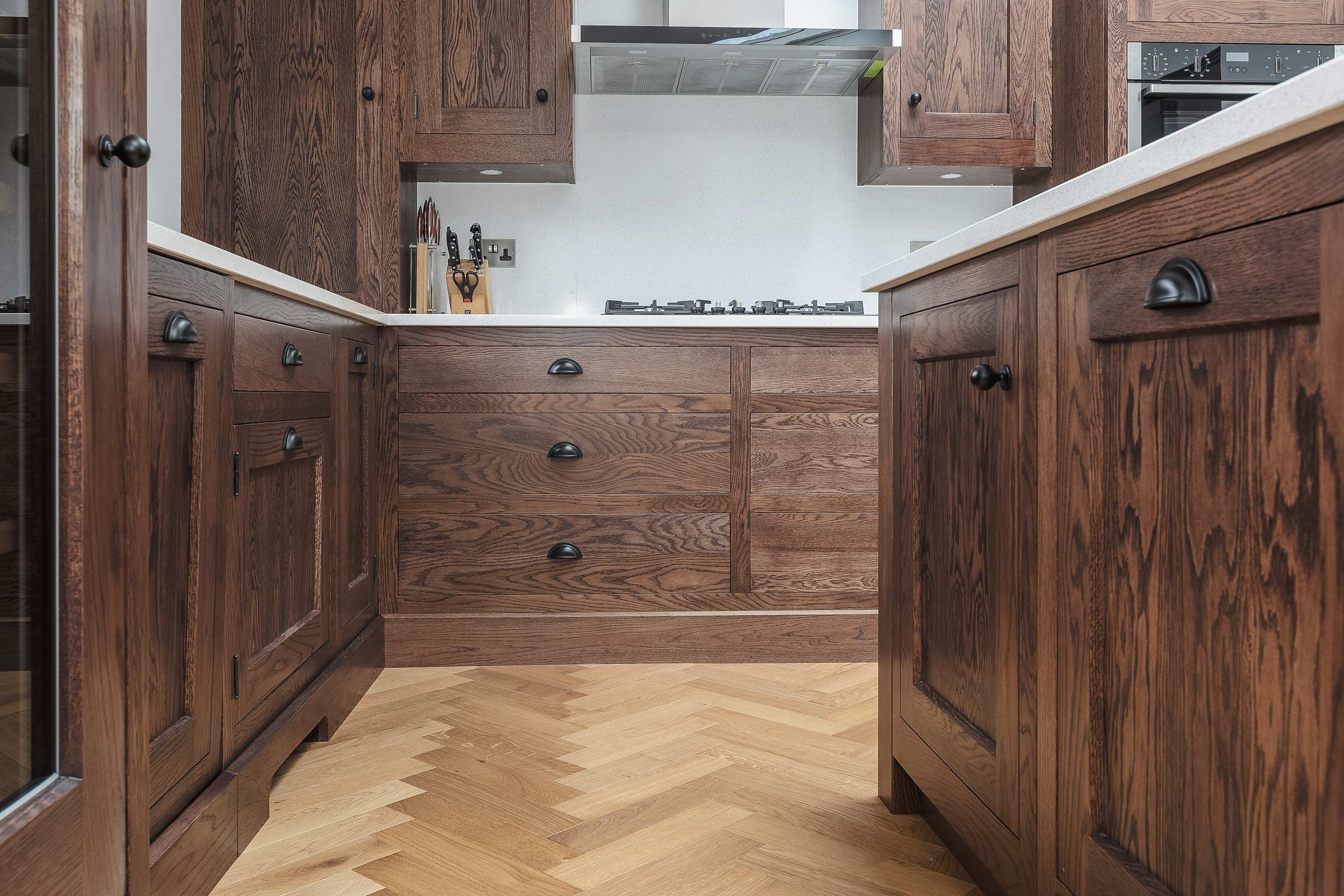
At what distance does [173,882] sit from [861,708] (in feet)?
4.35

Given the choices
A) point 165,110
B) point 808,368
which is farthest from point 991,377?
point 165,110

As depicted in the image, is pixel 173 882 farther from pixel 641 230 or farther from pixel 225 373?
pixel 641 230

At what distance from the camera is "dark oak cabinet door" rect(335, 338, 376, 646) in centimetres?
192

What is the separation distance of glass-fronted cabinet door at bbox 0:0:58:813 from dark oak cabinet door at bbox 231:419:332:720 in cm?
55

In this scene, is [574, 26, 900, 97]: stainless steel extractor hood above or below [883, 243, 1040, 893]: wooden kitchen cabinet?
above

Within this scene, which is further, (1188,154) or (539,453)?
(539,453)

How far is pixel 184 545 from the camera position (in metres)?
1.19

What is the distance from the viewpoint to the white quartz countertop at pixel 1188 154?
0.53m

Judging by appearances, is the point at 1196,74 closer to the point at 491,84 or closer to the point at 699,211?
the point at 699,211

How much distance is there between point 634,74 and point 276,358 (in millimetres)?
1535

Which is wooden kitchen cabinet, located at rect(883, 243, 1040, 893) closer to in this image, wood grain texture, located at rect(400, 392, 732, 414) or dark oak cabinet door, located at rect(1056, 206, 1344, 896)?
dark oak cabinet door, located at rect(1056, 206, 1344, 896)

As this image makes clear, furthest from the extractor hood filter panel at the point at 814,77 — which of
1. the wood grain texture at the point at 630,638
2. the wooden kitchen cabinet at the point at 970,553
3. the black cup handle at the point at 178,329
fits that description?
the black cup handle at the point at 178,329

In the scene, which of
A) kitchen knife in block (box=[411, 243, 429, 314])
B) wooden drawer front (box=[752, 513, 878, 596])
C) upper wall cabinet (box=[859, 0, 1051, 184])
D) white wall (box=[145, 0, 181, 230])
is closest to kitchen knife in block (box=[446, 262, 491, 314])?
kitchen knife in block (box=[411, 243, 429, 314])

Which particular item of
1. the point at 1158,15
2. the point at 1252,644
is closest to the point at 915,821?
the point at 1252,644
